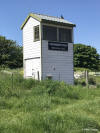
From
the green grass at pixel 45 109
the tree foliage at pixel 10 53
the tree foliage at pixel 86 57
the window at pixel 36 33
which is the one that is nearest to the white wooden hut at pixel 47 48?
the window at pixel 36 33

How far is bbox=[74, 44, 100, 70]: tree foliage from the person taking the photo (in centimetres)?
5328

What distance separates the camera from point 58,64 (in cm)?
1538

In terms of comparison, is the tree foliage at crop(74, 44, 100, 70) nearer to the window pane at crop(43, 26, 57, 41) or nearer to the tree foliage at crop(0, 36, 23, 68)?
the tree foliage at crop(0, 36, 23, 68)

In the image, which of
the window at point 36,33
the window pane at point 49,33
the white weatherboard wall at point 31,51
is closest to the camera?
the white weatherboard wall at point 31,51

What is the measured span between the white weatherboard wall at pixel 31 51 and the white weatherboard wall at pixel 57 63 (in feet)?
1.32

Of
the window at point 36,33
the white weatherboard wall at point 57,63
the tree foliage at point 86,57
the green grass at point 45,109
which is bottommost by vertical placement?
the green grass at point 45,109

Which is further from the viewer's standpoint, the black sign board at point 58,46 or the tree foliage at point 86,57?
the tree foliage at point 86,57

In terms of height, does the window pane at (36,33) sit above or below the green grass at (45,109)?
above

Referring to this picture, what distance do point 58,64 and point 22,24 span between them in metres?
4.19

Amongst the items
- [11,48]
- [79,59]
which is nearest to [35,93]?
[11,48]

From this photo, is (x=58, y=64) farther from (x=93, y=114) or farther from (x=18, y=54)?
(x=18, y=54)

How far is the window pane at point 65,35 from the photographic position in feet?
52.5

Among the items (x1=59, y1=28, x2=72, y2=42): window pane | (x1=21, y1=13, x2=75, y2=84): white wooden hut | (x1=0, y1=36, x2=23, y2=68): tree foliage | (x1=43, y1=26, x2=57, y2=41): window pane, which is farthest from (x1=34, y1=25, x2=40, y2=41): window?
(x1=0, y1=36, x2=23, y2=68): tree foliage

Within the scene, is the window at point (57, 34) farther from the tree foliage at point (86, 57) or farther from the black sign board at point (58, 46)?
the tree foliage at point (86, 57)
